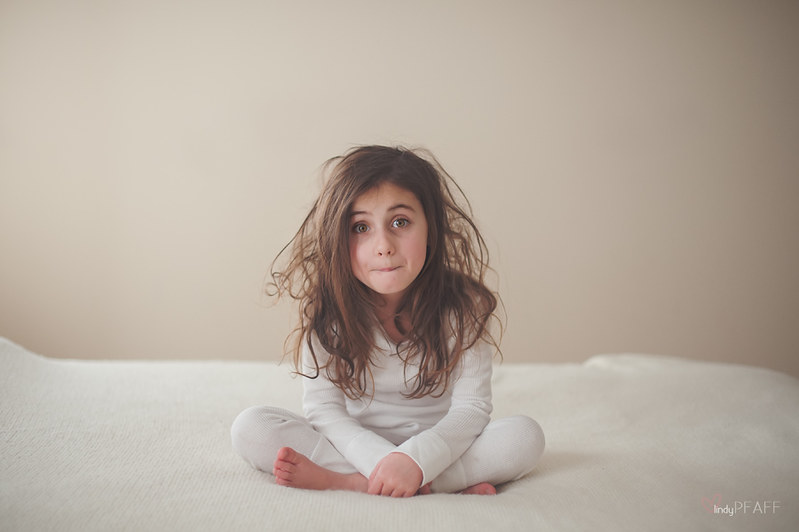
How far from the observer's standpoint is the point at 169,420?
129 cm

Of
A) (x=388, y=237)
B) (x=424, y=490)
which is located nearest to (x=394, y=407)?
(x=424, y=490)

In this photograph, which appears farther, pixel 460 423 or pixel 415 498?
pixel 460 423

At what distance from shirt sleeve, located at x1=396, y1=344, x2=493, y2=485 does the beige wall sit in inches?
62.6

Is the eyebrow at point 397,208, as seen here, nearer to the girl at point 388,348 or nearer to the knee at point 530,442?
the girl at point 388,348

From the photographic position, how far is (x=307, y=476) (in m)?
0.98

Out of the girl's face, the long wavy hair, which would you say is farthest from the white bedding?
the girl's face

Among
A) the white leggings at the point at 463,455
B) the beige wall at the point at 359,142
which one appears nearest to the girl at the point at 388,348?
the white leggings at the point at 463,455

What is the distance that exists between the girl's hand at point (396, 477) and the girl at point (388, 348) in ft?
0.06

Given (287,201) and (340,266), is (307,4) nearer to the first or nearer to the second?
(287,201)

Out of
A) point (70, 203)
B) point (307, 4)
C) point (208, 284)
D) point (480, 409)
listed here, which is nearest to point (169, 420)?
point (480, 409)

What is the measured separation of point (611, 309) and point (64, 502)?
233 cm

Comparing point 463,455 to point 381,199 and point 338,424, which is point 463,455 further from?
point 381,199

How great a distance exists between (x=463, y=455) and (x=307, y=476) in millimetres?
252

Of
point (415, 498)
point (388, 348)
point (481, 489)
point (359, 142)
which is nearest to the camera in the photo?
point (415, 498)
